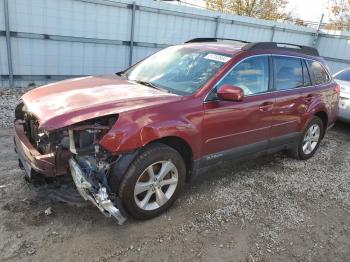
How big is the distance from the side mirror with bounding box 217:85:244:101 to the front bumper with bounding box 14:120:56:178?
1.76m

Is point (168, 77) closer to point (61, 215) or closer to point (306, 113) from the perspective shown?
point (61, 215)

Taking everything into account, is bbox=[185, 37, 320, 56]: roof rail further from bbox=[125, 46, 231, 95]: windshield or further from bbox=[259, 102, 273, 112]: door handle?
bbox=[259, 102, 273, 112]: door handle

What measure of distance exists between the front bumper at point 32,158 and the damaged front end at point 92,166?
6.8 inches

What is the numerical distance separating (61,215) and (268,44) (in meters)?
3.19

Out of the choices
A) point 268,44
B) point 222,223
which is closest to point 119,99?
point 222,223

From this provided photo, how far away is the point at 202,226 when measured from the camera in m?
3.52

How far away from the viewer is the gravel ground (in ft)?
9.98

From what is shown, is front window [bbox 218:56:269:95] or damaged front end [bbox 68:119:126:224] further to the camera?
front window [bbox 218:56:269:95]

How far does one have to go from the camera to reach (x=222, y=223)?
3.62m

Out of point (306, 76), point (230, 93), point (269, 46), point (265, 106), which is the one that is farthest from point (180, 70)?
point (306, 76)

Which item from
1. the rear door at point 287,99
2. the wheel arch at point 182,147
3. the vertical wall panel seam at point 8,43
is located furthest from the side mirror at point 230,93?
the vertical wall panel seam at point 8,43

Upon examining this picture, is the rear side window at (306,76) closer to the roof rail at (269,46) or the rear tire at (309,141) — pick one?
the roof rail at (269,46)

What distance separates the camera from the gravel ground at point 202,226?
120 inches

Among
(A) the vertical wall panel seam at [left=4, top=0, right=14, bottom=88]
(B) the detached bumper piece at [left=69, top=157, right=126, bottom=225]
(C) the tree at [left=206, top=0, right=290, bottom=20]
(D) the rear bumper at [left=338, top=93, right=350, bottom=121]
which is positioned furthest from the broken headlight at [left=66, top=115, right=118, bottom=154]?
(C) the tree at [left=206, top=0, right=290, bottom=20]
